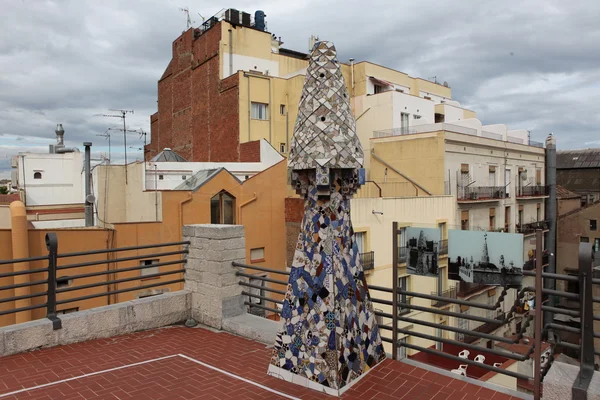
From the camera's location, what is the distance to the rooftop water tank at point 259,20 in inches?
1405

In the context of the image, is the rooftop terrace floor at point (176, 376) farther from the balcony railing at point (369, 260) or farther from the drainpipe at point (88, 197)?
the drainpipe at point (88, 197)

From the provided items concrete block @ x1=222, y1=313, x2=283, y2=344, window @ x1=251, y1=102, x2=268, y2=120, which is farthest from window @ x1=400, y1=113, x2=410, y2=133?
concrete block @ x1=222, y1=313, x2=283, y2=344

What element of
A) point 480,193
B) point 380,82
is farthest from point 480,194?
point 380,82

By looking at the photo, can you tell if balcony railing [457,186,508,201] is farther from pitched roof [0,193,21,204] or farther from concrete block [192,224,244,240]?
pitched roof [0,193,21,204]

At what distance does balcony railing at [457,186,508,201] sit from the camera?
26.3 m

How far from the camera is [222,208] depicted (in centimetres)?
2291

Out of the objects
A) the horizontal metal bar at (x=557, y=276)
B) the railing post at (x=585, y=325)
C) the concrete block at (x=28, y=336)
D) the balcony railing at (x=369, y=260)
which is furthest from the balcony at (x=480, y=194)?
the concrete block at (x=28, y=336)

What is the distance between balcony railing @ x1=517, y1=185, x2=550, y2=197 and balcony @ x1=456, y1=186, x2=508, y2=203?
3005 mm

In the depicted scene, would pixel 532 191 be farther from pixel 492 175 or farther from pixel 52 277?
pixel 52 277

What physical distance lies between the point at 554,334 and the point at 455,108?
38.1 meters

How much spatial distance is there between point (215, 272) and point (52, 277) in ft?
7.87

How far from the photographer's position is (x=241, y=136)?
29562 millimetres

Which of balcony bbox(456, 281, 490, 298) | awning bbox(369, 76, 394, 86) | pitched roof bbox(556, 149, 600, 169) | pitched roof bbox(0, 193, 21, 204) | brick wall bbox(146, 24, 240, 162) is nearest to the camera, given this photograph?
balcony bbox(456, 281, 490, 298)

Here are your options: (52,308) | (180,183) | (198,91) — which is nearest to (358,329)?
(52,308)
